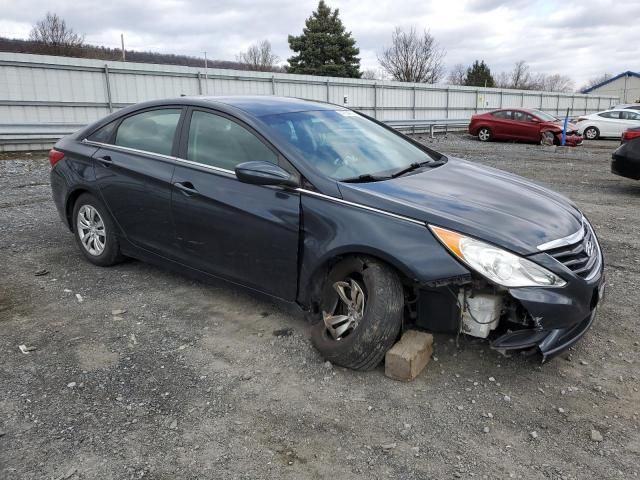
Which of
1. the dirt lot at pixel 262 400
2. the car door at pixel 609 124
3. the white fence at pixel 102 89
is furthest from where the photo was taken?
the car door at pixel 609 124

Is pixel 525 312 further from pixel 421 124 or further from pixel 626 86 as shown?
pixel 626 86

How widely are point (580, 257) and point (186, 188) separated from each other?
264 centimetres

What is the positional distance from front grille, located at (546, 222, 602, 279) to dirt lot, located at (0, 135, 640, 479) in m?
0.61

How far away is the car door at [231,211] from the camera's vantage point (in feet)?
11.0

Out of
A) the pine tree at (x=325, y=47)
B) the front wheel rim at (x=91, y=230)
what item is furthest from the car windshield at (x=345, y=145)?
the pine tree at (x=325, y=47)

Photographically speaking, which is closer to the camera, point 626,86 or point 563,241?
point 563,241

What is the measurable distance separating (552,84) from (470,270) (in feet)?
350

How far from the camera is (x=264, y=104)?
3.97 meters

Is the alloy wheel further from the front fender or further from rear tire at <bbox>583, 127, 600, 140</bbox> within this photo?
the front fender

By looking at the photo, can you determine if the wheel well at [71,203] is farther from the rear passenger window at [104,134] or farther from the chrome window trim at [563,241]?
the chrome window trim at [563,241]

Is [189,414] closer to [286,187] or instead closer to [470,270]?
[286,187]

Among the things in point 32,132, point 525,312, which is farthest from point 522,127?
point 525,312

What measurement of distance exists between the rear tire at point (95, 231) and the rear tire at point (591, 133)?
A: 2373 centimetres

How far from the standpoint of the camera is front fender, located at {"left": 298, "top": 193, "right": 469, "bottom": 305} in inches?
111
